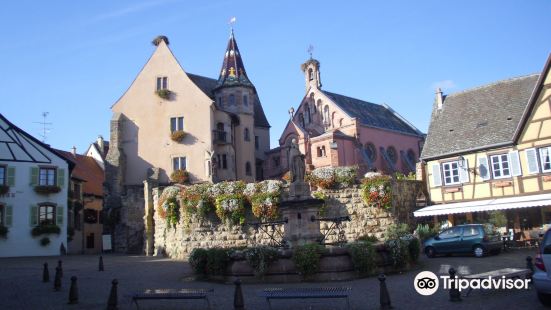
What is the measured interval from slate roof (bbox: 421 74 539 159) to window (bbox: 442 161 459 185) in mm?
658

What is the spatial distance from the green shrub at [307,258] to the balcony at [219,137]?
26053mm

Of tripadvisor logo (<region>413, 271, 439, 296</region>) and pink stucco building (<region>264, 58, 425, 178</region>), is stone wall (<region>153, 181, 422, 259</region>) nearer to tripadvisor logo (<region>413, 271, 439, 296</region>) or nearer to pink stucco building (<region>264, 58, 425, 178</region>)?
tripadvisor logo (<region>413, 271, 439, 296</region>)

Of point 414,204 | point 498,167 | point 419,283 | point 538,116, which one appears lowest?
point 419,283

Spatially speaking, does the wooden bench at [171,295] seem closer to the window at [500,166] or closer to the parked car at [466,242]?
the parked car at [466,242]

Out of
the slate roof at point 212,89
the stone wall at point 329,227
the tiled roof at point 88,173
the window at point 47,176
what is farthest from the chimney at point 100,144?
the stone wall at point 329,227

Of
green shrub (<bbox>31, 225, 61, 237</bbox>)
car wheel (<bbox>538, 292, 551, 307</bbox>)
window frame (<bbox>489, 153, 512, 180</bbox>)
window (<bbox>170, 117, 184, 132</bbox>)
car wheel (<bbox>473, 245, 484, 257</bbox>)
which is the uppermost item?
window (<bbox>170, 117, 184, 132</bbox>)

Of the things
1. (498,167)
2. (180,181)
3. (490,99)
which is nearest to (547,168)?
(498,167)

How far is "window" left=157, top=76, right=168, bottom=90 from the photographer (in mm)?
40219

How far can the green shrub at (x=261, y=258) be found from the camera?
14484 millimetres

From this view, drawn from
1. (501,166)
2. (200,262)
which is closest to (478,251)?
(501,166)

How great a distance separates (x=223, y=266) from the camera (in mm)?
15242

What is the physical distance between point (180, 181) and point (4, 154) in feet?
39.5

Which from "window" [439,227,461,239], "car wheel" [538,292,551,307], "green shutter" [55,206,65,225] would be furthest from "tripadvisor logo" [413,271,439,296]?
"green shutter" [55,206,65,225]

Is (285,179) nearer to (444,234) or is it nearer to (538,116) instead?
(444,234)
